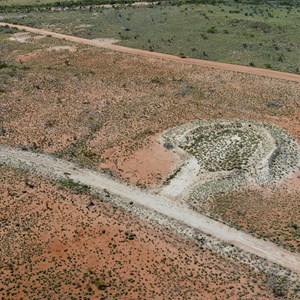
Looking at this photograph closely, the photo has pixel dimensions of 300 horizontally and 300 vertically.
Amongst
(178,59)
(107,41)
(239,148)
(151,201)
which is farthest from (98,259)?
(107,41)

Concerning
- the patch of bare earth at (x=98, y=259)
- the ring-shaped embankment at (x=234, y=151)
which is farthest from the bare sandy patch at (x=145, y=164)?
the patch of bare earth at (x=98, y=259)

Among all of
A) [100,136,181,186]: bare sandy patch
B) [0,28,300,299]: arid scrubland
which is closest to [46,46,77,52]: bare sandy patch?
[0,28,300,299]: arid scrubland

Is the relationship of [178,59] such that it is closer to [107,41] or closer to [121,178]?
[107,41]

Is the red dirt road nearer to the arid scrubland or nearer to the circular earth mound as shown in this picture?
the arid scrubland

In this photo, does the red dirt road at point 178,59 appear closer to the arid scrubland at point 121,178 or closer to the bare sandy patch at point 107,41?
the bare sandy patch at point 107,41

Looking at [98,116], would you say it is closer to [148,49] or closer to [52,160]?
[52,160]
